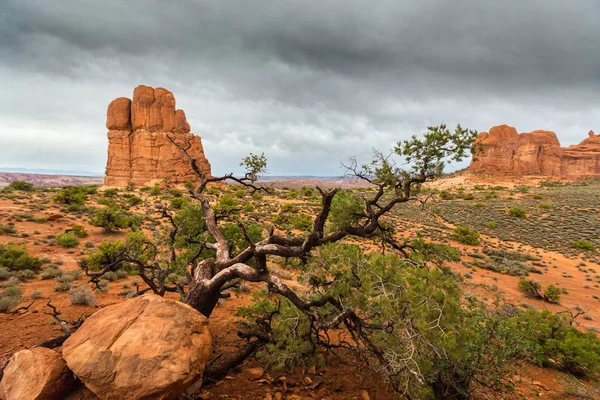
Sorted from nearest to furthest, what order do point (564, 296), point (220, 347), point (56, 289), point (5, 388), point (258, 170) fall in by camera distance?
point (5, 388)
point (220, 347)
point (258, 170)
point (56, 289)
point (564, 296)

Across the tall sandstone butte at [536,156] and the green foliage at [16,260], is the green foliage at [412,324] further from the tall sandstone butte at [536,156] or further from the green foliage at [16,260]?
the tall sandstone butte at [536,156]

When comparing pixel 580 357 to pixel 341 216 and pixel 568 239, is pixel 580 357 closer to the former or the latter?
pixel 341 216

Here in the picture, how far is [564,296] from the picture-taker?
15.1 m

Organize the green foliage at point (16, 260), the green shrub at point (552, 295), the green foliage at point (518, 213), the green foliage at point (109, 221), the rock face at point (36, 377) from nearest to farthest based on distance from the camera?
1. the rock face at point (36, 377)
2. the green foliage at point (16, 260)
3. the green shrub at point (552, 295)
4. the green foliage at point (109, 221)
5. the green foliage at point (518, 213)

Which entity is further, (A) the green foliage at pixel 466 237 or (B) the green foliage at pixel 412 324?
(A) the green foliage at pixel 466 237

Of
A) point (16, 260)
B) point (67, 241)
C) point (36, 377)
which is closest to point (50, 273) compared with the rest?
point (16, 260)

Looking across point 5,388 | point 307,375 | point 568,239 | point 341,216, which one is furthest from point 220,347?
point 568,239

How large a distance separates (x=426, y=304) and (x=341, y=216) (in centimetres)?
320

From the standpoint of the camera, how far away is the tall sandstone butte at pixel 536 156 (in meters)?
88.9

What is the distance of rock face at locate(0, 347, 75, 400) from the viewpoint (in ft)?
12.0

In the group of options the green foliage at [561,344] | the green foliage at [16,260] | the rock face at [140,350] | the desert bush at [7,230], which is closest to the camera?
the rock face at [140,350]

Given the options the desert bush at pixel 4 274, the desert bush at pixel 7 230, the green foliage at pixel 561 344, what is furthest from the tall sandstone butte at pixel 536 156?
the desert bush at pixel 7 230

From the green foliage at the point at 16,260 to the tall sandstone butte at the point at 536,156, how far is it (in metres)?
109

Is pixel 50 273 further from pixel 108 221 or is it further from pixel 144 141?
pixel 144 141
